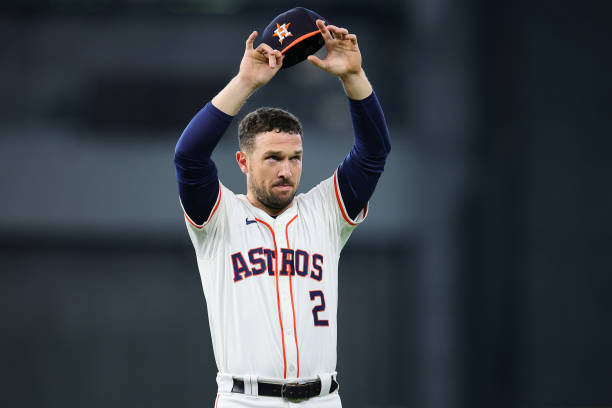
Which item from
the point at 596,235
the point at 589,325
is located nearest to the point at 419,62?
the point at 596,235

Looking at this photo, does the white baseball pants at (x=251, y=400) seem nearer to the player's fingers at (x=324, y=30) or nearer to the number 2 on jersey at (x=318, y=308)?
the number 2 on jersey at (x=318, y=308)

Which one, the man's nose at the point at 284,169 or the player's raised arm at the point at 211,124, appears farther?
the man's nose at the point at 284,169

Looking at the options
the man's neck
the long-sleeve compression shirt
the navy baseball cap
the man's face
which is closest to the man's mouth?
the man's face

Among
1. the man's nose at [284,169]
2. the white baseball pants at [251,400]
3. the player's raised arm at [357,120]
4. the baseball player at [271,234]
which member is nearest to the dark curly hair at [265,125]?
the baseball player at [271,234]

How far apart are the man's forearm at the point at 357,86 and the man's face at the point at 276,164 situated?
0.25 metres

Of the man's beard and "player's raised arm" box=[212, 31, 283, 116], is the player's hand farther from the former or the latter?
the man's beard

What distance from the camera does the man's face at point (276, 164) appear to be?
250 cm

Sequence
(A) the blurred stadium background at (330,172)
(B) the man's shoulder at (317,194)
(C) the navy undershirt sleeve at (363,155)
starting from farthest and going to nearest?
1. (A) the blurred stadium background at (330,172)
2. (B) the man's shoulder at (317,194)
3. (C) the navy undershirt sleeve at (363,155)

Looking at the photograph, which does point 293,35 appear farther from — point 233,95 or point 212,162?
point 212,162

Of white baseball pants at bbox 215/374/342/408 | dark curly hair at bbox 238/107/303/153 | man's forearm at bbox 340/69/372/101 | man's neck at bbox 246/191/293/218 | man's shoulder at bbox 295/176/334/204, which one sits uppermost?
man's forearm at bbox 340/69/372/101

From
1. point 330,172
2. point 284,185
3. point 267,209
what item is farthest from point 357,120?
point 330,172

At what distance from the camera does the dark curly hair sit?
254 cm

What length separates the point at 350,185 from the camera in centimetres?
261

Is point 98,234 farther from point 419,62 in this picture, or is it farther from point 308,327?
point 308,327
